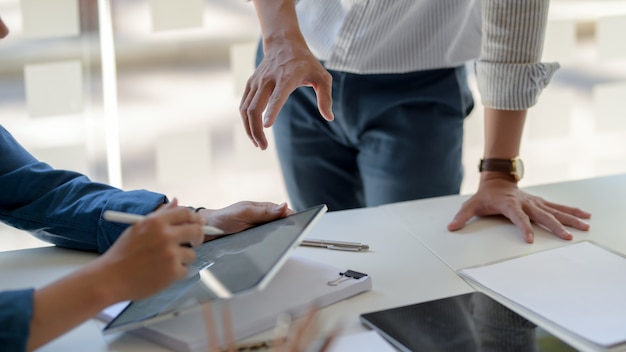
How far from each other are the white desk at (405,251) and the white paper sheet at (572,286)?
0.04 meters

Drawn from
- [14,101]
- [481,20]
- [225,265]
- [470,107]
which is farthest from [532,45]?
[14,101]

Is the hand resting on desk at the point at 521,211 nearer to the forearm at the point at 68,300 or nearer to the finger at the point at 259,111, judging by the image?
the finger at the point at 259,111

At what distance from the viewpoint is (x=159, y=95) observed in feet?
9.16

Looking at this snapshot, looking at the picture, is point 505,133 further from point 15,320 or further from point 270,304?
point 15,320

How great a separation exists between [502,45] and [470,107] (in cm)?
28

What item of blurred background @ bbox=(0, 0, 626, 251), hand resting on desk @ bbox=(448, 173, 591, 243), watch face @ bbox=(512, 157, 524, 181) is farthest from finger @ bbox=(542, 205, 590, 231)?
blurred background @ bbox=(0, 0, 626, 251)

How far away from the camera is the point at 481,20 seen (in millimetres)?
1544

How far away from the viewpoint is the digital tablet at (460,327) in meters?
0.88

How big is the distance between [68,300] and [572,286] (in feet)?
2.09

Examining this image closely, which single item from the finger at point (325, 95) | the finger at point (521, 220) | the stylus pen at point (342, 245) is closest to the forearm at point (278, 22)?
the finger at point (325, 95)

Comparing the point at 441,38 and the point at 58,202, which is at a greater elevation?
the point at 441,38

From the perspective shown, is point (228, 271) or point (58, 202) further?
point (58, 202)

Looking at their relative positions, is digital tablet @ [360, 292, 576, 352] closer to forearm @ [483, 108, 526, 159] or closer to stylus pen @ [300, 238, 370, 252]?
stylus pen @ [300, 238, 370, 252]

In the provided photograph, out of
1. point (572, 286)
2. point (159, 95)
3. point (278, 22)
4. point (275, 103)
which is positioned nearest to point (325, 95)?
point (275, 103)
